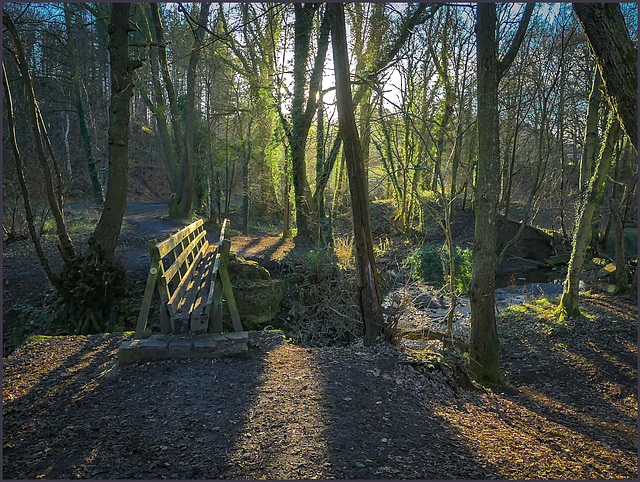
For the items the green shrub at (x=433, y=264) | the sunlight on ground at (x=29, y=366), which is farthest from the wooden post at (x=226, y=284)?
the green shrub at (x=433, y=264)

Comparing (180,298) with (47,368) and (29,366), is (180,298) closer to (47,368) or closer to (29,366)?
(47,368)

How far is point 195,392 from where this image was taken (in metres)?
4.06

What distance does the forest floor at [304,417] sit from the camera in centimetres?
301

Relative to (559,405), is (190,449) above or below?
above

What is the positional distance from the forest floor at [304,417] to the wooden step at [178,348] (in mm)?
122

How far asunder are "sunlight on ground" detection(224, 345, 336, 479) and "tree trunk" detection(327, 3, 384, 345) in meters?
1.80

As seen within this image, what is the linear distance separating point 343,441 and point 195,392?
1630 millimetres

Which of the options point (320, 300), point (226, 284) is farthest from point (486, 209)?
point (320, 300)

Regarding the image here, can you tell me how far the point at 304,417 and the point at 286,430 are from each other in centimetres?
27

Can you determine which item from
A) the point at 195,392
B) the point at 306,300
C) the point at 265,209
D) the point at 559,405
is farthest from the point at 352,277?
the point at 265,209

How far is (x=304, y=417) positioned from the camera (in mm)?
3664

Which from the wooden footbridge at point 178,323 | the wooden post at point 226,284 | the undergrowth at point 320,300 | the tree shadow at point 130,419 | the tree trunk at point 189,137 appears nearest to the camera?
the tree shadow at point 130,419

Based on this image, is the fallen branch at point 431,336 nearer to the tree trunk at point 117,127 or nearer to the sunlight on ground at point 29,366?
the sunlight on ground at point 29,366

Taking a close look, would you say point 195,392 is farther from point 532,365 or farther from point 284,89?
point 284,89
